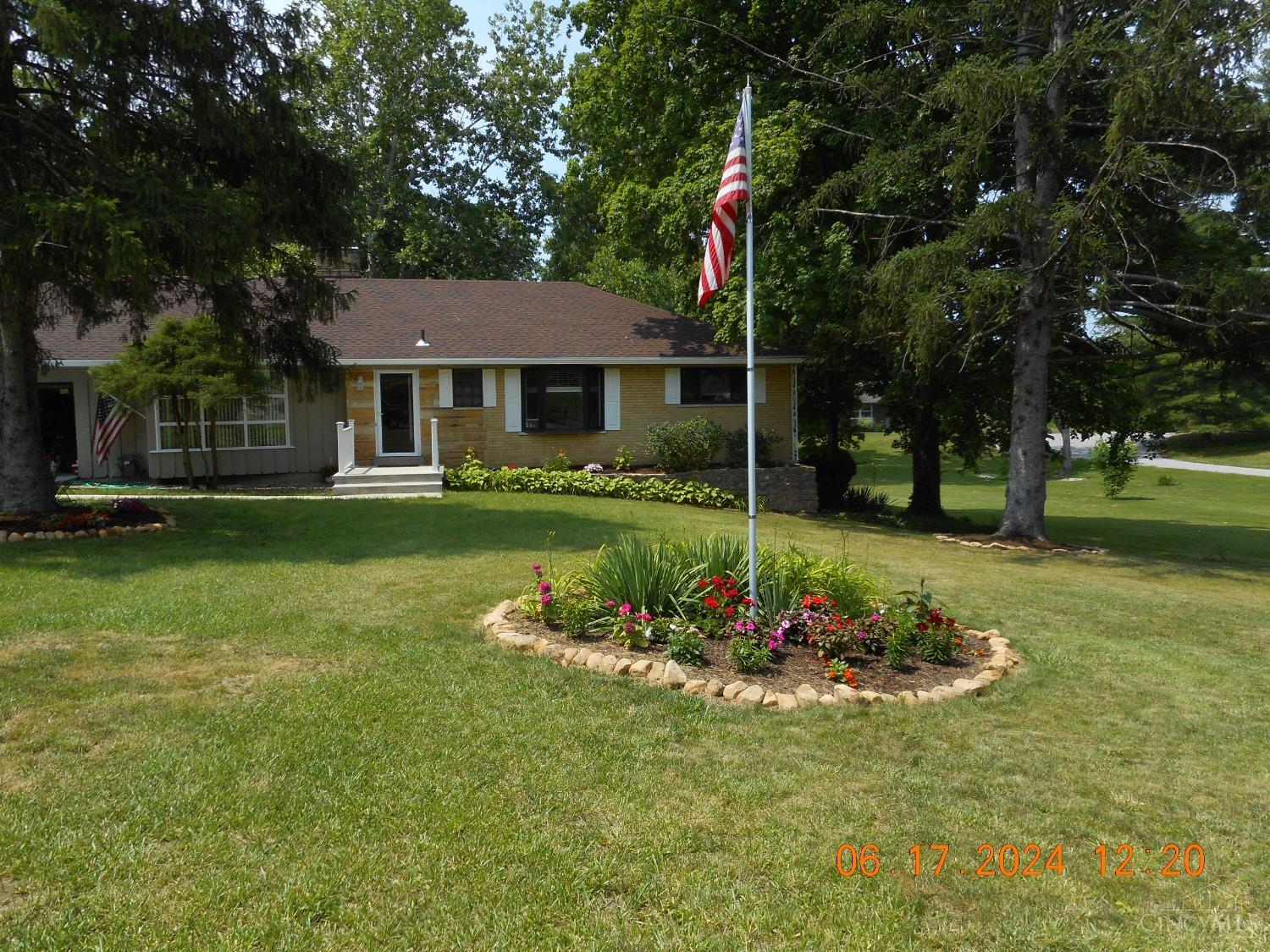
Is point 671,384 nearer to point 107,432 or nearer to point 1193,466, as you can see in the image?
point 107,432

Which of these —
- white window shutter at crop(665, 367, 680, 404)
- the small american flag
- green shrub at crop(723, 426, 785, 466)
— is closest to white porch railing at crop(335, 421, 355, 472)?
white window shutter at crop(665, 367, 680, 404)

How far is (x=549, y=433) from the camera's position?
18.5 m

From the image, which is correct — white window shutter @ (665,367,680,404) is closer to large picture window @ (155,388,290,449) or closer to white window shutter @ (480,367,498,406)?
white window shutter @ (480,367,498,406)

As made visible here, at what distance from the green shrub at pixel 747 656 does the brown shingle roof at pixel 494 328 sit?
13.4 metres

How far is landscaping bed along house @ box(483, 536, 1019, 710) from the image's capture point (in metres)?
5.41

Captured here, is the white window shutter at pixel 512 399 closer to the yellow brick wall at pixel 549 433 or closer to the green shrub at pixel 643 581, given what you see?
the yellow brick wall at pixel 549 433

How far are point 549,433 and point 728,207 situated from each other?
1282cm

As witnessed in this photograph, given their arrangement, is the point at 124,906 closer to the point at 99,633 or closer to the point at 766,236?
the point at 99,633

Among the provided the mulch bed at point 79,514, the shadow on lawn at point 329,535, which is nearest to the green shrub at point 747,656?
the shadow on lawn at point 329,535

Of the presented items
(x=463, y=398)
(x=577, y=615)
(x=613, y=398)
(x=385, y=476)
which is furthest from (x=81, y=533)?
(x=613, y=398)

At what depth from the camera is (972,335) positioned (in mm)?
12680

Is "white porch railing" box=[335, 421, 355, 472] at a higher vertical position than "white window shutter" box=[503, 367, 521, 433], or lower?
lower

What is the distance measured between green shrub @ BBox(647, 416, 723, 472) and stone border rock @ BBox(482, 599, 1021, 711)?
460 inches

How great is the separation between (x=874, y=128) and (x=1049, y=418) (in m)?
7.97
